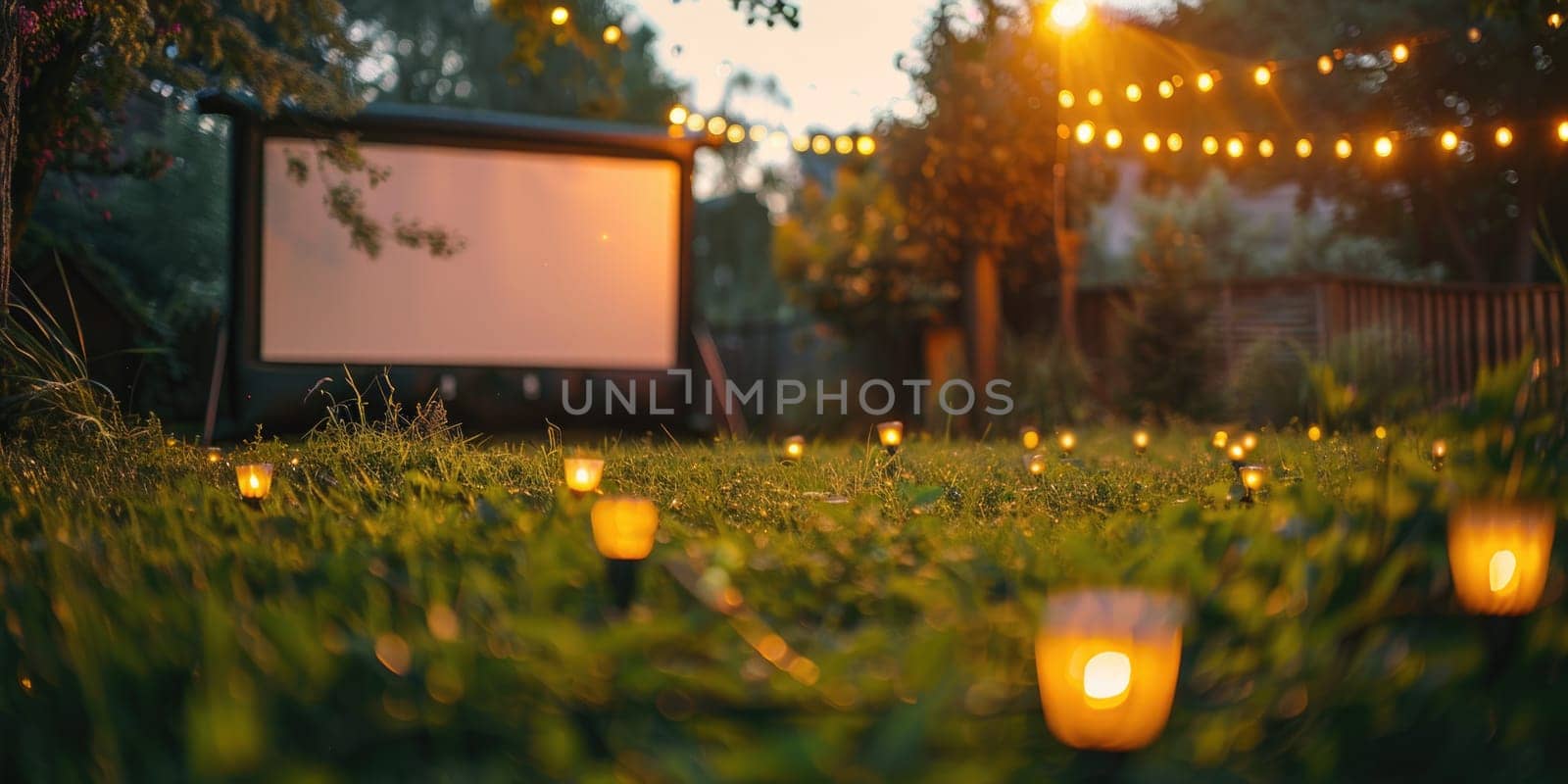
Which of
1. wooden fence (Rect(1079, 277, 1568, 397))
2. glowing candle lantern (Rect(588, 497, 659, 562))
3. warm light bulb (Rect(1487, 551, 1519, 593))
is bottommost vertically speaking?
warm light bulb (Rect(1487, 551, 1519, 593))

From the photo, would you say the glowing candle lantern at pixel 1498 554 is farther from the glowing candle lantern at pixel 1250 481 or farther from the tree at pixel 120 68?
the tree at pixel 120 68

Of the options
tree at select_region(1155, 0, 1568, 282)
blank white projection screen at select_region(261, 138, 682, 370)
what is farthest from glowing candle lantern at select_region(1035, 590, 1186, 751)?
tree at select_region(1155, 0, 1568, 282)

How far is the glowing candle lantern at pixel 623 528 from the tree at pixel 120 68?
10.9ft

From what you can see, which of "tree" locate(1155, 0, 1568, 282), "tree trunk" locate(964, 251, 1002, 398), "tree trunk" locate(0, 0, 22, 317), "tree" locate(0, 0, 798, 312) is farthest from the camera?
"tree" locate(1155, 0, 1568, 282)

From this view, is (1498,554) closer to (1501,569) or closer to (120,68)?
(1501,569)

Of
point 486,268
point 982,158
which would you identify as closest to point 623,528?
point 486,268

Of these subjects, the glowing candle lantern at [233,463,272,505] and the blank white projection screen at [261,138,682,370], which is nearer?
the glowing candle lantern at [233,463,272,505]

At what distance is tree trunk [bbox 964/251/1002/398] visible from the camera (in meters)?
11.0

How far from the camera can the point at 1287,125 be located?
49.6ft

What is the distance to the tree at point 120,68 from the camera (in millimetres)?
4605

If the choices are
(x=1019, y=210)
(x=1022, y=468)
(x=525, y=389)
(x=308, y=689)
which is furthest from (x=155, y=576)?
(x=1019, y=210)

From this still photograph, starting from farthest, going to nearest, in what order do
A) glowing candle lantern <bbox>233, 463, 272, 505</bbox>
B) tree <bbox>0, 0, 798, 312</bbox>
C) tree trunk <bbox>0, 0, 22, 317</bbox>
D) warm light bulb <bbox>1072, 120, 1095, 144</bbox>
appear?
warm light bulb <bbox>1072, 120, 1095, 144</bbox>, tree <bbox>0, 0, 798, 312</bbox>, tree trunk <bbox>0, 0, 22, 317</bbox>, glowing candle lantern <bbox>233, 463, 272, 505</bbox>

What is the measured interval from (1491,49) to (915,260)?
645cm

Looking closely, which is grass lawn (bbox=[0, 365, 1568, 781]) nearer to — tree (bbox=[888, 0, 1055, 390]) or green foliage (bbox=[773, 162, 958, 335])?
tree (bbox=[888, 0, 1055, 390])
